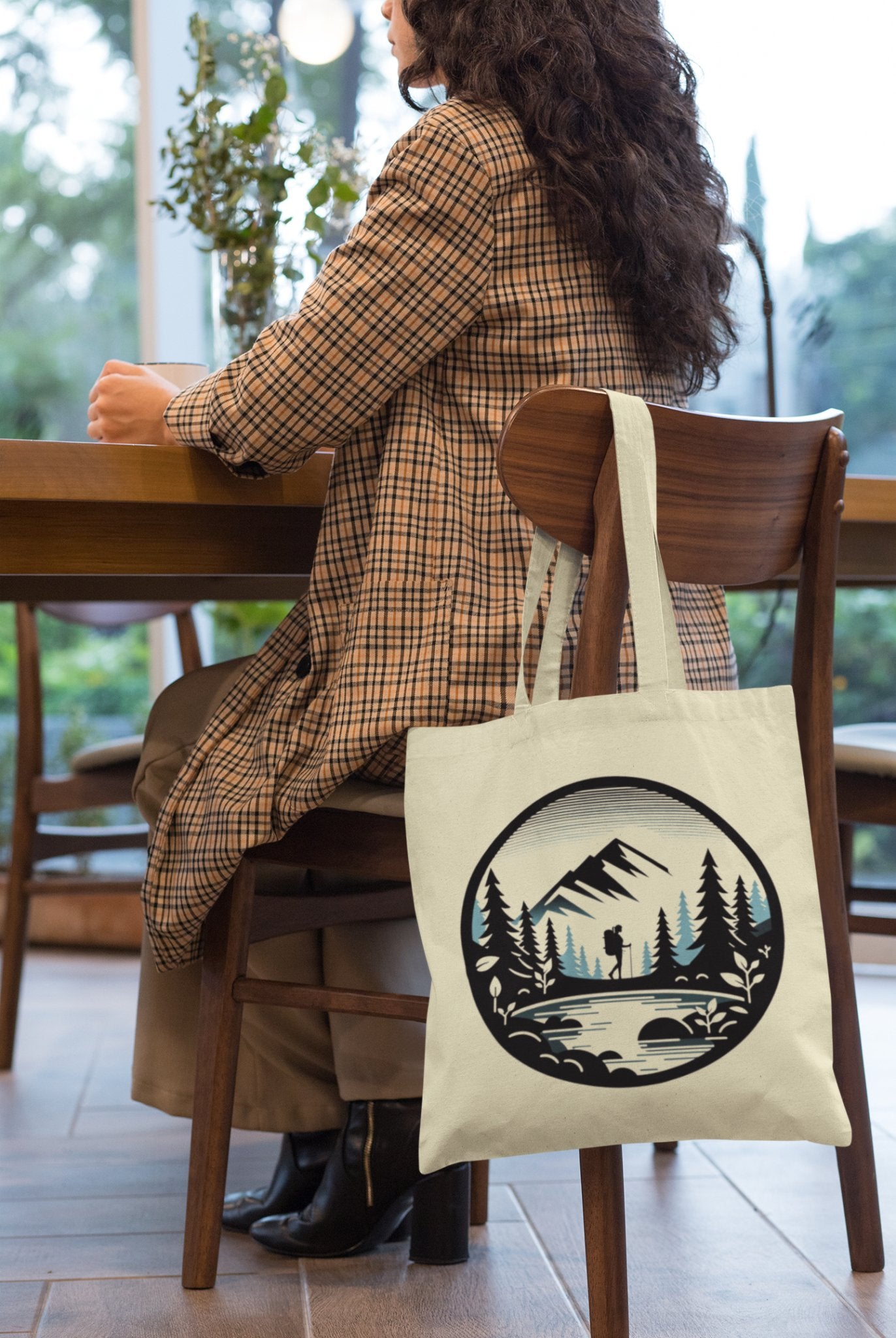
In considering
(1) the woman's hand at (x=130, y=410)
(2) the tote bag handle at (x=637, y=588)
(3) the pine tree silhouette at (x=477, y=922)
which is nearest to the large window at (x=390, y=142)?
(1) the woman's hand at (x=130, y=410)

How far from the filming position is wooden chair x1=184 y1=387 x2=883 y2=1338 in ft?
2.96

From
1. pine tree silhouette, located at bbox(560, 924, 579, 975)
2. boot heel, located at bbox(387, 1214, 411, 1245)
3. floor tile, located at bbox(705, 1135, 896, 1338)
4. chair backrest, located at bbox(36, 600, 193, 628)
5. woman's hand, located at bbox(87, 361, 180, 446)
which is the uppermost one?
woman's hand, located at bbox(87, 361, 180, 446)

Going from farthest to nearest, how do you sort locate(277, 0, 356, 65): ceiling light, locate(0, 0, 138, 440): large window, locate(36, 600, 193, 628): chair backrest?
1. locate(0, 0, 138, 440): large window
2. locate(277, 0, 356, 65): ceiling light
3. locate(36, 600, 193, 628): chair backrest

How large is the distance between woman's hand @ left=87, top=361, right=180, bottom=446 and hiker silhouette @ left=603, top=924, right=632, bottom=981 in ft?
1.83

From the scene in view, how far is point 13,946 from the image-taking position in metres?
1.89

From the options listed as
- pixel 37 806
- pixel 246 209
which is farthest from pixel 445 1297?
pixel 246 209

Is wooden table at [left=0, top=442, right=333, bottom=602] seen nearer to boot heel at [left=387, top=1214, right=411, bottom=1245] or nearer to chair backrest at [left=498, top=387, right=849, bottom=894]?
chair backrest at [left=498, top=387, right=849, bottom=894]

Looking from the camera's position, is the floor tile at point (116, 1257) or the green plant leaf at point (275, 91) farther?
the green plant leaf at point (275, 91)

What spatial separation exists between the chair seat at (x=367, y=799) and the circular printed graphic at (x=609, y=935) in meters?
0.21

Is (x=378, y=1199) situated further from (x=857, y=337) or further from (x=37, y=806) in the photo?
(x=857, y=337)

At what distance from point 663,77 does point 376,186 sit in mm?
281

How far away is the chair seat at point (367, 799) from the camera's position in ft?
3.42

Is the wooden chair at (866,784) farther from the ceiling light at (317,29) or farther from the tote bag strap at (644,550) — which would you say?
the ceiling light at (317,29)

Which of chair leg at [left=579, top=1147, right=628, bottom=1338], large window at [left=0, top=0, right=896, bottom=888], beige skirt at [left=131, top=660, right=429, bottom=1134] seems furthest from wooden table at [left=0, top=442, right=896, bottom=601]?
large window at [left=0, top=0, right=896, bottom=888]
